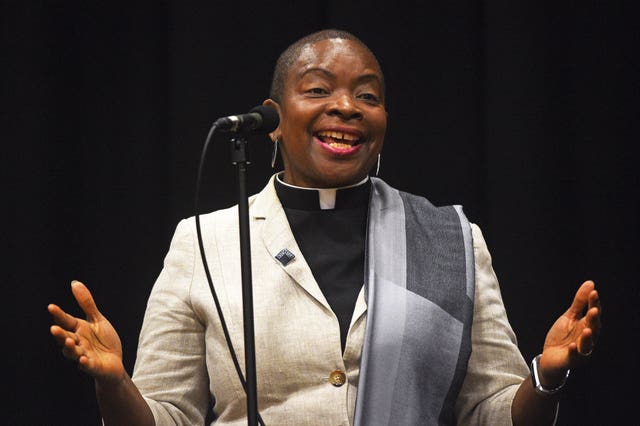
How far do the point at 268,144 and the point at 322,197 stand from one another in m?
0.51

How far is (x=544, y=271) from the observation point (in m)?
2.51

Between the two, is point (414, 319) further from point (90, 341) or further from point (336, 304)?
point (90, 341)

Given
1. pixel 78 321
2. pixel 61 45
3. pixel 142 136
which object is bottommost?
pixel 78 321

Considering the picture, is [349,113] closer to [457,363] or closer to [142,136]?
[457,363]

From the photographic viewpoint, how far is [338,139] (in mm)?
2098

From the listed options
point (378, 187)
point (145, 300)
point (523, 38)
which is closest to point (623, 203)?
point (523, 38)

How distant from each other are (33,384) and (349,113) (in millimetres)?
1127

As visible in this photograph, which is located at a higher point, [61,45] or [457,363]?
[61,45]

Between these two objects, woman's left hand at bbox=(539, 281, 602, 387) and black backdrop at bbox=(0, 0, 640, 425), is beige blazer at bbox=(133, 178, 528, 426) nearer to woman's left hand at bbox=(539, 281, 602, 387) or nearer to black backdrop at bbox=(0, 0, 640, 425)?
woman's left hand at bbox=(539, 281, 602, 387)

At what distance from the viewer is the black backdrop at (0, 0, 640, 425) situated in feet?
8.30

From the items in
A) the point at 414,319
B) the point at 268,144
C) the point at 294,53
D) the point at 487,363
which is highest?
the point at 294,53

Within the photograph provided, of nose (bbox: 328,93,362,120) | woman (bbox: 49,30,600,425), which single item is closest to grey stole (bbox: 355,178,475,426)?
woman (bbox: 49,30,600,425)

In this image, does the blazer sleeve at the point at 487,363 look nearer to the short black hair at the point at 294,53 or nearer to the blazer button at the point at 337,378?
the blazer button at the point at 337,378

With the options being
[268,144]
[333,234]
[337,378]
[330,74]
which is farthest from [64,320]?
[268,144]
